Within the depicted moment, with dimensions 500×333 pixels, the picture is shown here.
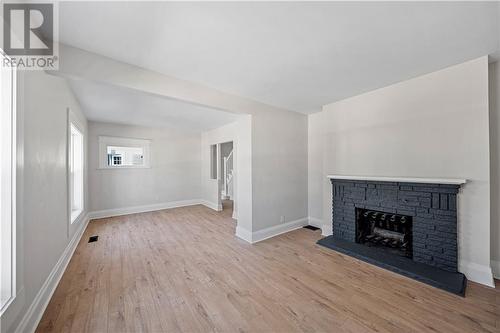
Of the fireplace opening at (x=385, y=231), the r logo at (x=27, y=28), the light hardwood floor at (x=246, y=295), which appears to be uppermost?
the r logo at (x=27, y=28)

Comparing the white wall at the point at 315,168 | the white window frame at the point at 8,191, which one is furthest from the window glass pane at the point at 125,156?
the white wall at the point at 315,168

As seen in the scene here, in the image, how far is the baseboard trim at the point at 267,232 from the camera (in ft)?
10.5

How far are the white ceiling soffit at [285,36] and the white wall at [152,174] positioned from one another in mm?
3667

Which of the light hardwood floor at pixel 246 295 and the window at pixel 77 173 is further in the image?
the window at pixel 77 173

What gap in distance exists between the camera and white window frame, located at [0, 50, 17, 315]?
1212mm

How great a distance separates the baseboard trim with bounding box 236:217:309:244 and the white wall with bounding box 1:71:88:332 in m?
2.43

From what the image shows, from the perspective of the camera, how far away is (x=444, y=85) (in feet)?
7.27

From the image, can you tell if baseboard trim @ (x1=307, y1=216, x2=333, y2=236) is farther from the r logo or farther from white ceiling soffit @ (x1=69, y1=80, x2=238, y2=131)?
the r logo

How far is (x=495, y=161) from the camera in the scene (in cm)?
208

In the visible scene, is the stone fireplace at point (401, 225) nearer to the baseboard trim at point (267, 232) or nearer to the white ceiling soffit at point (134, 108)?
the baseboard trim at point (267, 232)

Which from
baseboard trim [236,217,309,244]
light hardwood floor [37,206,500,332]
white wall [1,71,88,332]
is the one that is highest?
white wall [1,71,88,332]

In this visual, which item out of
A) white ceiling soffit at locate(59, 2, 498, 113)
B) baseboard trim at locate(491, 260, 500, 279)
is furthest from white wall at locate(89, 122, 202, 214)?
baseboard trim at locate(491, 260, 500, 279)

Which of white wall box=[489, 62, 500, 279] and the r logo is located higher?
the r logo

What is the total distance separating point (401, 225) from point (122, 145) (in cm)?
634
